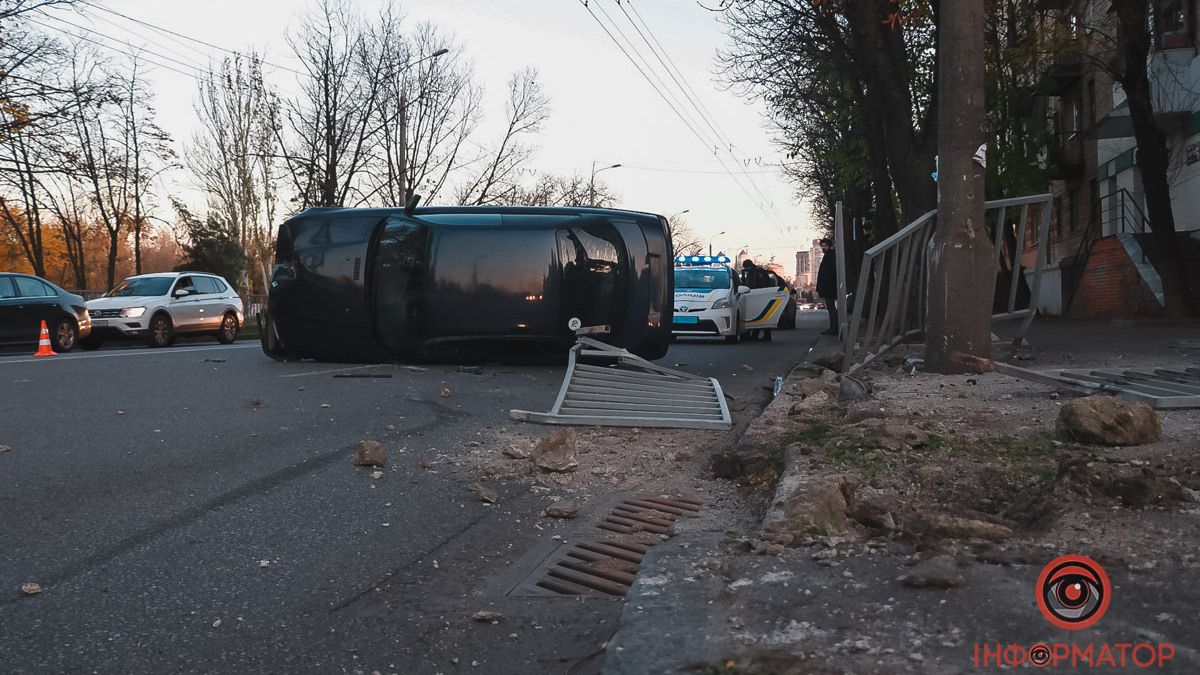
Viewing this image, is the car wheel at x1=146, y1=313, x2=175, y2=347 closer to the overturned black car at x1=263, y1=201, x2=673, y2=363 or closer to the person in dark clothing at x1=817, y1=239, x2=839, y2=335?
the overturned black car at x1=263, y1=201, x2=673, y2=363

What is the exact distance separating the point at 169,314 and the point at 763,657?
2215 centimetres

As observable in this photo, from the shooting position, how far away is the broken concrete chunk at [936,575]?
2.96 meters

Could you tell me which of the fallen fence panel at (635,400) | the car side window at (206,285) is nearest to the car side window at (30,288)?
the car side window at (206,285)

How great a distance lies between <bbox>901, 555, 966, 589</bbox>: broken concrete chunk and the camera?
296 cm

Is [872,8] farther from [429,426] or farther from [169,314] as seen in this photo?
[169,314]

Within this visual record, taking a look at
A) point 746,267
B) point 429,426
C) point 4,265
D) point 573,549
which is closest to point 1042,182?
point 746,267

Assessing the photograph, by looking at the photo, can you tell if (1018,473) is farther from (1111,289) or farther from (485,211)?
(1111,289)

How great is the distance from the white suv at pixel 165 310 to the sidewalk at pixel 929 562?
63.3 feet

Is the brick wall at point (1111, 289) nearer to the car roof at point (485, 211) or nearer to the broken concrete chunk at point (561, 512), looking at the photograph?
the car roof at point (485, 211)

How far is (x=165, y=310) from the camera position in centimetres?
2259

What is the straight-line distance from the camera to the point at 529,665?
9.70 ft

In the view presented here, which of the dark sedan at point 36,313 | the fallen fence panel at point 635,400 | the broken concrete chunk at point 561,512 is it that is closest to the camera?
the broken concrete chunk at point 561,512

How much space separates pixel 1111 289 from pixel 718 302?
1014 cm

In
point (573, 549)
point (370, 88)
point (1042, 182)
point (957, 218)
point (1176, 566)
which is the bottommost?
point (573, 549)
